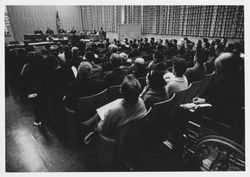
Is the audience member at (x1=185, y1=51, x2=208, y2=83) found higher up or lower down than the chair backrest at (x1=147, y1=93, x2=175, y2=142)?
higher up

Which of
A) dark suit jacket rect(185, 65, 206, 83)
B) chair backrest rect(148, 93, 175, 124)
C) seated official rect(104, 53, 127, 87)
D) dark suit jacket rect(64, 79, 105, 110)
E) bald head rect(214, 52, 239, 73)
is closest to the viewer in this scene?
chair backrest rect(148, 93, 175, 124)

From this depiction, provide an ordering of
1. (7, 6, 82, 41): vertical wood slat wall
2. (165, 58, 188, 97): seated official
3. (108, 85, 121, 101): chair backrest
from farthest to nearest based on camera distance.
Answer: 1. (7, 6, 82, 41): vertical wood slat wall
2. (108, 85, 121, 101): chair backrest
3. (165, 58, 188, 97): seated official

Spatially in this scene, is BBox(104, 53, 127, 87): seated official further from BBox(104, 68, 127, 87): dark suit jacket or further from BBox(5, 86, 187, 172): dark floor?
BBox(5, 86, 187, 172): dark floor

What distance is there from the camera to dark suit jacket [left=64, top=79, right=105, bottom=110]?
2205mm

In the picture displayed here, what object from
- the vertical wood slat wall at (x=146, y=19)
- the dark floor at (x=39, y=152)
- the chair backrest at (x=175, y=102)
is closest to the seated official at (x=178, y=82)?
the chair backrest at (x=175, y=102)

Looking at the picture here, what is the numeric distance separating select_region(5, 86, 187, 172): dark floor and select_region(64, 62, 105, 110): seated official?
646 millimetres

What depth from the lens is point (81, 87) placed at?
2207 mm

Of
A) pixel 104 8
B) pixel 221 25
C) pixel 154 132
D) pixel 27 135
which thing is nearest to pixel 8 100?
pixel 27 135

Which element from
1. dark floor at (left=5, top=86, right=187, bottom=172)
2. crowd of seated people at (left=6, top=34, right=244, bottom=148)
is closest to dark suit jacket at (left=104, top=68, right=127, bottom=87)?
crowd of seated people at (left=6, top=34, right=244, bottom=148)

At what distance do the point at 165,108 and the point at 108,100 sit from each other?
3.21 ft

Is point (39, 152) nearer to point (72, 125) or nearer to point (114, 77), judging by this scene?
point (72, 125)

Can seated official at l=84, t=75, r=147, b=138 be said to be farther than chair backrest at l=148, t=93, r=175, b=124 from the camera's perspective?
No

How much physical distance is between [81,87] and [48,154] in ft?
3.40

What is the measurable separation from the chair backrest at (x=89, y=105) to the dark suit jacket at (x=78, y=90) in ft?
A: 0.63
